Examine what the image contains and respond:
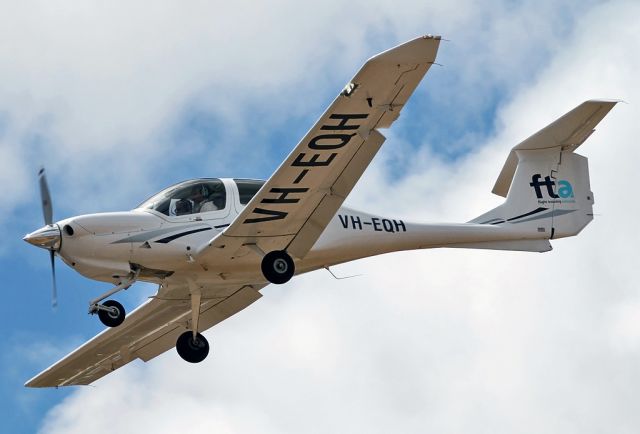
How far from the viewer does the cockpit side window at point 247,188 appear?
22.1 meters

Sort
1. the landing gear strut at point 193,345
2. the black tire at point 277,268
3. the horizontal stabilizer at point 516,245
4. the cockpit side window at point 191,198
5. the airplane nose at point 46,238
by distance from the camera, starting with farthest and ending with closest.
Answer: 1. the horizontal stabilizer at point 516,245
2. the landing gear strut at point 193,345
3. the cockpit side window at point 191,198
4. the black tire at point 277,268
5. the airplane nose at point 46,238

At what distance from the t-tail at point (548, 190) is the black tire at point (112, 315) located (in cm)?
674

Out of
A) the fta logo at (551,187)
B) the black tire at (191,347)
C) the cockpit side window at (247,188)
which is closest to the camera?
the cockpit side window at (247,188)

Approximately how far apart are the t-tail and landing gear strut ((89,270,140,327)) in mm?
6533

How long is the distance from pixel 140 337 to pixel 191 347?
2.46 meters

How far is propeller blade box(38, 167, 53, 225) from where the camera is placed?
21428mm

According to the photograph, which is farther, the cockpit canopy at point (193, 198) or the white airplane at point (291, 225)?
the cockpit canopy at point (193, 198)

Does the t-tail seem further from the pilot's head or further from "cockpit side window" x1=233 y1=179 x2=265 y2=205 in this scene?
the pilot's head

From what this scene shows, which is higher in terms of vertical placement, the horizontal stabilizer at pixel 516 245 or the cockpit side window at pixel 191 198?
the cockpit side window at pixel 191 198

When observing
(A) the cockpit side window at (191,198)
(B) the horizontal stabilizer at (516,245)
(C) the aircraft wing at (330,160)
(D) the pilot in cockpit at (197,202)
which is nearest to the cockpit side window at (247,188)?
(A) the cockpit side window at (191,198)

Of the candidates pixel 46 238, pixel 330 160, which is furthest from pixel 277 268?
pixel 46 238

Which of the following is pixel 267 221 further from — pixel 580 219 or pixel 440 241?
pixel 580 219

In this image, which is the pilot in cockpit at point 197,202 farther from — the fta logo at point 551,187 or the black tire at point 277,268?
the fta logo at point 551,187

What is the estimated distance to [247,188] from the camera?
22125mm
